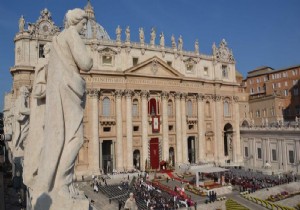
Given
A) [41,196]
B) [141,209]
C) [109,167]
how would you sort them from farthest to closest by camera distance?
1. [109,167]
2. [141,209]
3. [41,196]

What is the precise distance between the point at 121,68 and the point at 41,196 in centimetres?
3652

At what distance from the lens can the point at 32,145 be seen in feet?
18.8

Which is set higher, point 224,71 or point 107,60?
point 224,71

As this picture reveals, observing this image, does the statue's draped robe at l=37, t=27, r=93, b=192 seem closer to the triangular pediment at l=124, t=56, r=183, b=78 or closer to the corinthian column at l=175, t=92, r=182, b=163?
the triangular pediment at l=124, t=56, r=183, b=78

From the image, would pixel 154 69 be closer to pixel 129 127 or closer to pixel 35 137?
pixel 129 127

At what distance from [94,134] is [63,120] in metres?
33.5

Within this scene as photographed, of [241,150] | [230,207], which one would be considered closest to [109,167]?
[230,207]

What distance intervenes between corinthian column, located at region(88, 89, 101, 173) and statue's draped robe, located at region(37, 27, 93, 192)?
110 ft

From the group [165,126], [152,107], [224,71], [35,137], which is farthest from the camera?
[224,71]

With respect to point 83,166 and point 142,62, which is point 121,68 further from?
point 83,166

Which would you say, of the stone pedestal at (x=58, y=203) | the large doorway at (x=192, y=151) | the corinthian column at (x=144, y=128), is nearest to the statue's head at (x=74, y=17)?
the stone pedestal at (x=58, y=203)

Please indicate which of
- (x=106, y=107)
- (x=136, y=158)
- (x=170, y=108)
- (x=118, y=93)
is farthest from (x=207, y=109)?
(x=106, y=107)

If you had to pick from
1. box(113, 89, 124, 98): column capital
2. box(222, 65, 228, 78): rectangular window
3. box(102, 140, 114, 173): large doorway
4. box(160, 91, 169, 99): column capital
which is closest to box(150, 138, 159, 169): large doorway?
box(102, 140, 114, 173): large doorway

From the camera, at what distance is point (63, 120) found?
4945mm
